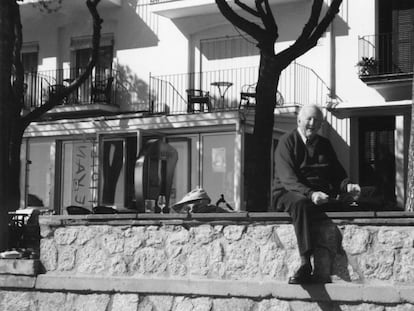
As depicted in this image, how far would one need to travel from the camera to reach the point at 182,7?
893 inches

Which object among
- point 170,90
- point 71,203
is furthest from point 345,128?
point 71,203

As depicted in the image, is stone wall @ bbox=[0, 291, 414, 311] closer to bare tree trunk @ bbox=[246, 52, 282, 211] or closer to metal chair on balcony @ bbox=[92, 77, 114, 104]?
bare tree trunk @ bbox=[246, 52, 282, 211]

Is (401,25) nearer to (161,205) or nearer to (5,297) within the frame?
(161,205)

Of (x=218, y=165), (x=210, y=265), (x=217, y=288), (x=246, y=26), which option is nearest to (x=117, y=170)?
(x=218, y=165)

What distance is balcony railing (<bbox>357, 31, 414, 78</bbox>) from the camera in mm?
20484

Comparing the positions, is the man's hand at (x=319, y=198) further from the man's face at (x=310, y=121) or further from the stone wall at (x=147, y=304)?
the stone wall at (x=147, y=304)

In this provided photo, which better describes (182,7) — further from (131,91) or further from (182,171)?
(182,171)

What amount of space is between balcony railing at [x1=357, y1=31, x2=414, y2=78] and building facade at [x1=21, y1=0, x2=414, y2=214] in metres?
0.04

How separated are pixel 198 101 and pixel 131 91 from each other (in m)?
3.05

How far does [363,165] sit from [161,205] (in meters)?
9.39

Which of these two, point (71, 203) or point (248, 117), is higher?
Result: point (248, 117)

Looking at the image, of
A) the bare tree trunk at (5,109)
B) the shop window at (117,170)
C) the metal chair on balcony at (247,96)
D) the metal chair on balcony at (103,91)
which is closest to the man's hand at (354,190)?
the bare tree trunk at (5,109)

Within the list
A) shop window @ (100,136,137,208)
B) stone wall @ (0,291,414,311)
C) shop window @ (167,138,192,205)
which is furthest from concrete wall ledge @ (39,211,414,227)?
shop window @ (100,136,137,208)

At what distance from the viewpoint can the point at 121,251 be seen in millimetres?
8219
